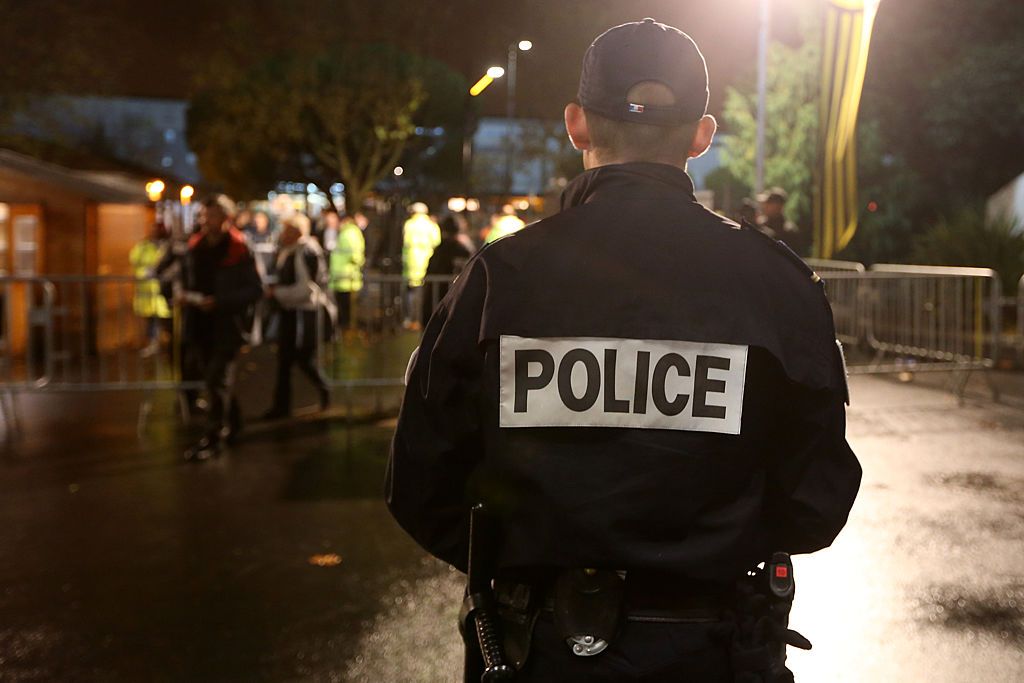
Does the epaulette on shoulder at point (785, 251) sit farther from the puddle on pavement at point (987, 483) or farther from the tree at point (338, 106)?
the tree at point (338, 106)

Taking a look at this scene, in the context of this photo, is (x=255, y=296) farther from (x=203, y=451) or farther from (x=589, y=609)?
(x=589, y=609)

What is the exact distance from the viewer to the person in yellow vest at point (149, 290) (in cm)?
Answer: 1527

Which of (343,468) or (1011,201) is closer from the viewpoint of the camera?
(343,468)

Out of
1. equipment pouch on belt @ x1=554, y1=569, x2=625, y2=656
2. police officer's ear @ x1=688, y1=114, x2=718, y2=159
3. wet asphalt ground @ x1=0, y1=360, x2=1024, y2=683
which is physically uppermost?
police officer's ear @ x1=688, y1=114, x2=718, y2=159

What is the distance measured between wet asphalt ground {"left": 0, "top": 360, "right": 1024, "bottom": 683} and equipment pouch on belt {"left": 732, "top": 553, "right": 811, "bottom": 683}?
8.08ft

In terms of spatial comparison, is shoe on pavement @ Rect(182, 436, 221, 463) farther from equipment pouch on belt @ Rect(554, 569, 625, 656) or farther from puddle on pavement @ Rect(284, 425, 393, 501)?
equipment pouch on belt @ Rect(554, 569, 625, 656)

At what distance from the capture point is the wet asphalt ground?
15.5 feet

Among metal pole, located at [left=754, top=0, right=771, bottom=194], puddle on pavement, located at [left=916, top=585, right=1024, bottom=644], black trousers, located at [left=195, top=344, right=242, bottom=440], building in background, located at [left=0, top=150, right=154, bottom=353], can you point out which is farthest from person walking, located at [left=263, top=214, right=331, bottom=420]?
metal pole, located at [left=754, top=0, right=771, bottom=194]

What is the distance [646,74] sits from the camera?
2.26 m

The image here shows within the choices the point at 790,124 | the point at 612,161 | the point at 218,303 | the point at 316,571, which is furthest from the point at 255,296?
the point at 790,124

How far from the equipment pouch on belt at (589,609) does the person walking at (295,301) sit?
28.8ft

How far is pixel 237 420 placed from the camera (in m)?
9.78

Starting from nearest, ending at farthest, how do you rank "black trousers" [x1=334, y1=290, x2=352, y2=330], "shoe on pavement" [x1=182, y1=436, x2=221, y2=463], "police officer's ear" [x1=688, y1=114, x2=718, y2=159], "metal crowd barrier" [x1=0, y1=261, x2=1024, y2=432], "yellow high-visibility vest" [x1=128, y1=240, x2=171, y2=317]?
"police officer's ear" [x1=688, y1=114, x2=718, y2=159], "shoe on pavement" [x1=182, y1=436, x2=221, y2=463], "metal crowd barrier" [x1=0, y1=261, x2=1024, y2=432], "black trousers" [x1=334, y1=290, x2=352, y2=330], "yellow high-visibility vest" [x1=128, y1=240, x2=171, y2=317]

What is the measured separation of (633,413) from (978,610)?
146 inches
